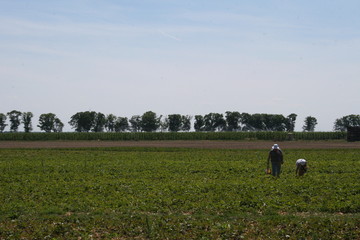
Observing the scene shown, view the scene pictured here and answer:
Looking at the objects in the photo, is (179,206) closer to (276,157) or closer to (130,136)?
(276,157)

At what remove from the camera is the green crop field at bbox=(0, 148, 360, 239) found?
14086mm

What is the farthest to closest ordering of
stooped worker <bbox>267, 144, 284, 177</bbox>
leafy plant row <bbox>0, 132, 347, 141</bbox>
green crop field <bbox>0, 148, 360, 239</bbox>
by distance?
leafy plant row <bbox>0, 132, 347, 141</bbox>, stooped worker <bbox>267, 144, 284, 177</bbox>, green crop field <bbox>0, 148, 360, 239</bbox>

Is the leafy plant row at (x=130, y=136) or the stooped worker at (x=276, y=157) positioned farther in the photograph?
the leafy plant row at (x=130, y=136)

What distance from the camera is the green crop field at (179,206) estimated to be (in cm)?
1409

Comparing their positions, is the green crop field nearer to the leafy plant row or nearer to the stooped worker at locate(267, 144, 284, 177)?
the stooped worker at locate(267, 144, 284, 177)

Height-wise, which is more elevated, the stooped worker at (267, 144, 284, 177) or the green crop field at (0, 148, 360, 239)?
the stooped worker at (267, 144, 284, 177)

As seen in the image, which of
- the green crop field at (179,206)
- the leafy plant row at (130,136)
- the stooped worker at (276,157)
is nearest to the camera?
the green crop field at (179,206)

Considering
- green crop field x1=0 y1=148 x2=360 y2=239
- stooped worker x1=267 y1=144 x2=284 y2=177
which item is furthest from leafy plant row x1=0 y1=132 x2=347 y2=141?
stooped worker x1=267 y1=144 x2=284 y2=177

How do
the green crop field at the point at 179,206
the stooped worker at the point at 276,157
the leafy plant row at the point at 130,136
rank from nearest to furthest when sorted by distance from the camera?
1. the green crop field at the point at 179,206
2. the stooped worker at the point at 276,157
3. the leafy plant row at the point at 130,136

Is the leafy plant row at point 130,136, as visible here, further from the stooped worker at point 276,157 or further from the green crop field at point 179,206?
the stooped worker at point 276,157

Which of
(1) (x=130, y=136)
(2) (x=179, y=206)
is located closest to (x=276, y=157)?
(2) (x=179, y=206)

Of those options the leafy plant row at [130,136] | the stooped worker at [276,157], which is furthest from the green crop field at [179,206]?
the leafy plant row at [130,136]

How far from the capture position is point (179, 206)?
58.3 feet

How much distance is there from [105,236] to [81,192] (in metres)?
7.65
